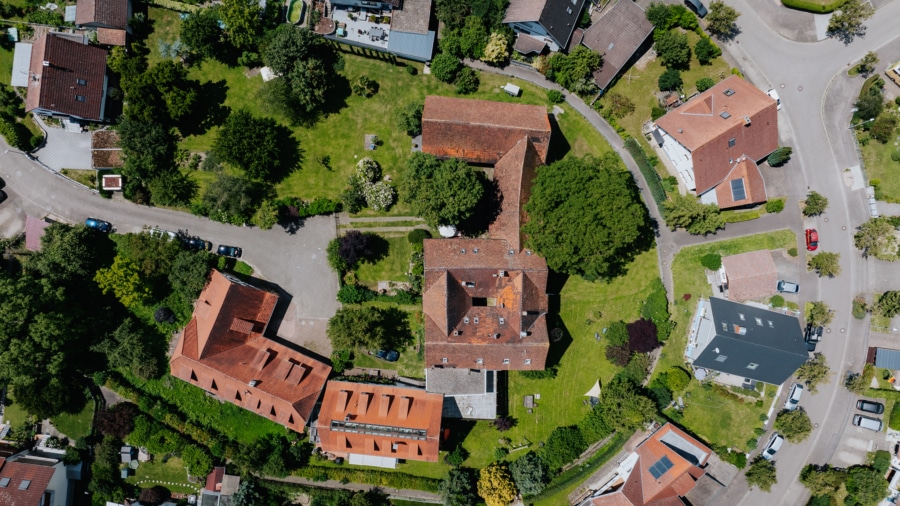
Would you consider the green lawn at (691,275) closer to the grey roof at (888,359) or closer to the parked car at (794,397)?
the parked car at (794,397)

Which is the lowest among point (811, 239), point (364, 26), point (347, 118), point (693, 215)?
point (811, 239)

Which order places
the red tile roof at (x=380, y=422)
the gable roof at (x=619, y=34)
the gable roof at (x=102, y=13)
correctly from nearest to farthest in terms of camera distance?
the red tile roof at (x=380, y=422)
the gable roof at (x=102, y=13)
the gable roof at (x=619, y=34)

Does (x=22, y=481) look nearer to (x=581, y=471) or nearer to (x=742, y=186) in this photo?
(x=581, y=471)

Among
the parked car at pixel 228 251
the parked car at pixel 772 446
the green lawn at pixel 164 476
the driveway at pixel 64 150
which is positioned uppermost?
the driveway at pixel 64 150

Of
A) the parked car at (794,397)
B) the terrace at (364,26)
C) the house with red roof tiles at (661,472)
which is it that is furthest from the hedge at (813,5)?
the house with red roof tiles at (661,472)

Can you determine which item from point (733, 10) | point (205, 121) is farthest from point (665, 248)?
point (205, 121)

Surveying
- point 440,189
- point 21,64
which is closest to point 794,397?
point 440,189

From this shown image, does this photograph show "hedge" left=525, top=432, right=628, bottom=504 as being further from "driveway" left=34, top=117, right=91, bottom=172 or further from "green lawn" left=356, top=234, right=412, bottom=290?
"driveway" left=34, top=117, right=91, bottom=172

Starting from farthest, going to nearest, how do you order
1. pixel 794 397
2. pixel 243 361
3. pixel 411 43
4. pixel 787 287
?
pixel 794 397
pixel 787 287
pixel 411 43
pixel 243 361
